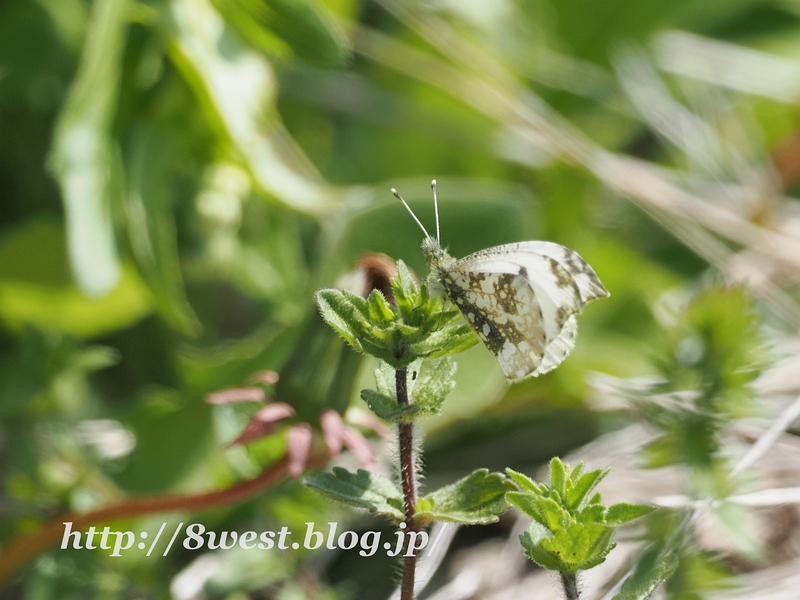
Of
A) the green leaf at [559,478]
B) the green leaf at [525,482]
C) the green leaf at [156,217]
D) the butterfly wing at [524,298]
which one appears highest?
the green leaf at [156,217]

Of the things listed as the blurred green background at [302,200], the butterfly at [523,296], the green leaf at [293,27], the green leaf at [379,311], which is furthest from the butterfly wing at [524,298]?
the green leaf at [293,27]

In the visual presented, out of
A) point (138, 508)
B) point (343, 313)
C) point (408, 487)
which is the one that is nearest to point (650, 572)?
point (408, 487)

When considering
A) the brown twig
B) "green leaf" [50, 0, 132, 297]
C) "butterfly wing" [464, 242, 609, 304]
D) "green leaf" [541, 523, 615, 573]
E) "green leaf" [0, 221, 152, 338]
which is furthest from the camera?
"green leaf" [0, 221, 152, 338]

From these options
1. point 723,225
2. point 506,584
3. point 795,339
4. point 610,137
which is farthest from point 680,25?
point 506,584

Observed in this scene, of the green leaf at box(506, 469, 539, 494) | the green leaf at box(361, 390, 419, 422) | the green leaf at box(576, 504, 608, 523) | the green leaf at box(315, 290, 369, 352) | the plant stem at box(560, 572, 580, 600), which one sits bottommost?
the plant stem at box(560, 572, 580, 600)

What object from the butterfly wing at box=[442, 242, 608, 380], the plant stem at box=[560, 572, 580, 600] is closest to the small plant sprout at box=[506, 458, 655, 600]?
the plant stem at box=[560, 572, 580, 600]

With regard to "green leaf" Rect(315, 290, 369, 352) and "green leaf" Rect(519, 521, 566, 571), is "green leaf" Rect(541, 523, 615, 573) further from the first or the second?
"green leaf" Rect(315, 290, 369, 352)

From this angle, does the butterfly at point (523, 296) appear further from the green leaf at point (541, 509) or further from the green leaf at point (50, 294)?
the green leaf at point (50, 294)
